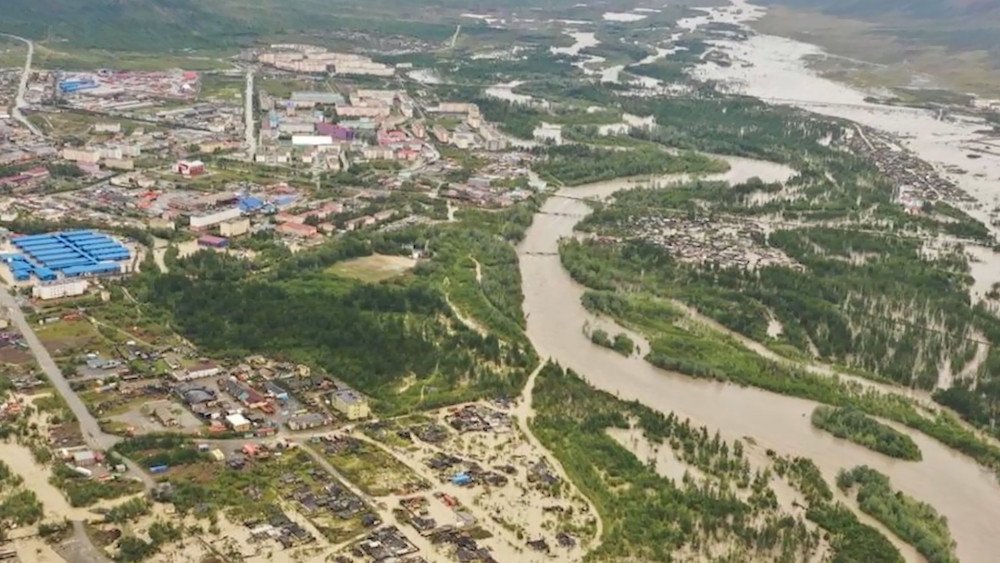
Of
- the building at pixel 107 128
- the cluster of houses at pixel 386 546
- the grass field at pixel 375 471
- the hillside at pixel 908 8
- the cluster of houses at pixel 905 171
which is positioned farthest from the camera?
the hillside at pixel 908 8

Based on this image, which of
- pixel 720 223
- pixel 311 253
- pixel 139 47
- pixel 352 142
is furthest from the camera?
pixel 139 47

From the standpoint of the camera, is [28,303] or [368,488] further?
[28,303]

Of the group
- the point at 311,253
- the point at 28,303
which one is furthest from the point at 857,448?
the point at 28,303

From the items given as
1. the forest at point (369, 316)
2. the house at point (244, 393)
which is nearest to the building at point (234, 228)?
the forest at point (369, 316)

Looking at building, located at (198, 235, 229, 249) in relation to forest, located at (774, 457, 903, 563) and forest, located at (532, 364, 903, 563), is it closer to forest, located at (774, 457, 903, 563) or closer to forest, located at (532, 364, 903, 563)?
forest, located at (532, 364, 903, 563)

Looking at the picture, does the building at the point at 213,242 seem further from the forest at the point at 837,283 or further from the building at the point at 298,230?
the forest at the point at 837,283

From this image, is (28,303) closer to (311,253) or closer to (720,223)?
(311,253)
